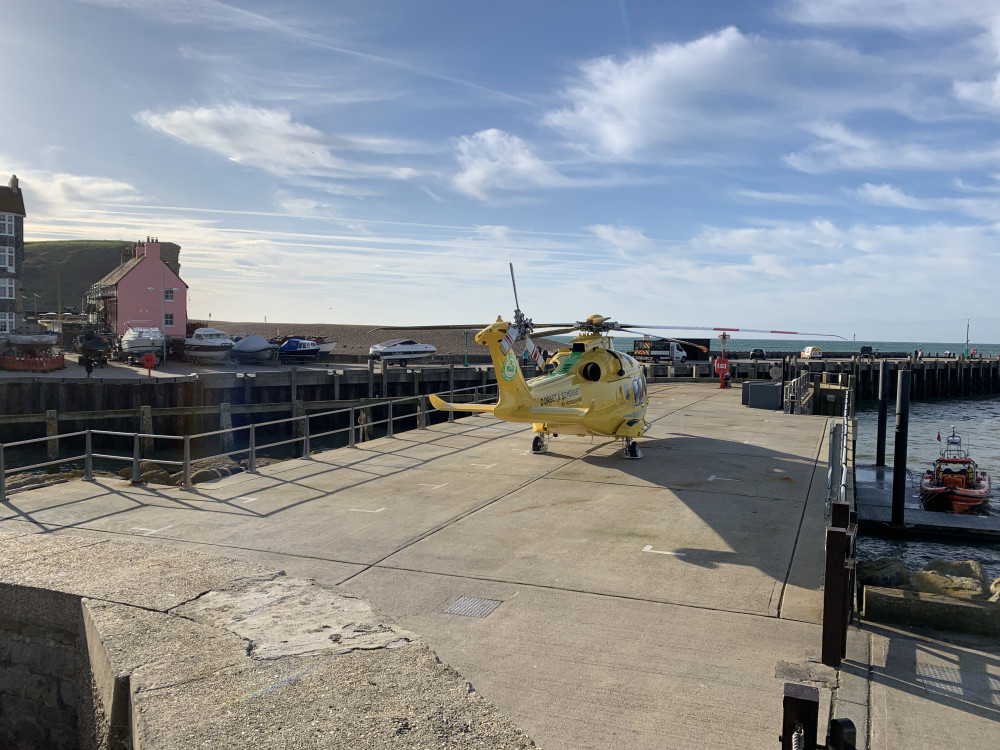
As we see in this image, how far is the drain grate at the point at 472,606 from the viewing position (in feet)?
Result: 24.0

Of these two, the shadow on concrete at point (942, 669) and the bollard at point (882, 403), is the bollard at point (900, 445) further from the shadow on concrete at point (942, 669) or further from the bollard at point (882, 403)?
the shadow on concrete at point (942, 669)

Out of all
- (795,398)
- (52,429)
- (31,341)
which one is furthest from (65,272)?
(795,398)

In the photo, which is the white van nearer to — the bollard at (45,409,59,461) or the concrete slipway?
the bollard at (45,409,59,461)

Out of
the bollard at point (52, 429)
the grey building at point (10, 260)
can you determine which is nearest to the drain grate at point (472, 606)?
the bollard at point (52, 429)

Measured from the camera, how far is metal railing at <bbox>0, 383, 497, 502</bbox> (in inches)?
509

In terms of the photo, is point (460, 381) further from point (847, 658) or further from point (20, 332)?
point (847, 658)

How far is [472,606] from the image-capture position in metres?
7.52

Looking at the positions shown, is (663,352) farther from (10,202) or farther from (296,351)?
(10,202)

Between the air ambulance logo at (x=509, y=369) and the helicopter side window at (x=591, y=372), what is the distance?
2.09m

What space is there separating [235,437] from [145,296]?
2735 centimetres

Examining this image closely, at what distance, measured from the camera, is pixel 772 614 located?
7.46m

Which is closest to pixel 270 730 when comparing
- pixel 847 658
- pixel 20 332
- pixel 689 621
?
pixel 689 621

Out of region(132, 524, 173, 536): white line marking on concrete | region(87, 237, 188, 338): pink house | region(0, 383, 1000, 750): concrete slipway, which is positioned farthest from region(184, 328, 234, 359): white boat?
region(132, 524, 173, 536): white line marking on concrete

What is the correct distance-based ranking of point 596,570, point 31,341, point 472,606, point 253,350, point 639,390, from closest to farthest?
point 472,606
point 596,570
point 639,390
point 31,341
point 253,350
